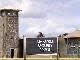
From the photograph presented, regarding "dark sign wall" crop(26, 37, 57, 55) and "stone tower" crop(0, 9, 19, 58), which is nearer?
"dark sign wall" crop(26, 37, 57, 55)

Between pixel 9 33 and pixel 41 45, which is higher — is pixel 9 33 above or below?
above

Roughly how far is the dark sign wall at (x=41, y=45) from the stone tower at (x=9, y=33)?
2.02m

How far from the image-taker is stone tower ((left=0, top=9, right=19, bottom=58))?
47062mm

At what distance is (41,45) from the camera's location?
4672 centimetres

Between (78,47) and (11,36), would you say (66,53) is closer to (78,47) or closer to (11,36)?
(78,47)

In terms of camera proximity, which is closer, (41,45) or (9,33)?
(41,45)

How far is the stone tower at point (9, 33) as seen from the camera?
47062 mm

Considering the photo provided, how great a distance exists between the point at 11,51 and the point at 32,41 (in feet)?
11.2

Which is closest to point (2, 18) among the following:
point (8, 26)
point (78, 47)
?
point (8, 26)

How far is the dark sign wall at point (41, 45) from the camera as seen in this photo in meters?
46.5

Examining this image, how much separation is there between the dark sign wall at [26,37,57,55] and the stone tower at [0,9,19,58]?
2.02 m

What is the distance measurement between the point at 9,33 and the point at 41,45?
16.4ft

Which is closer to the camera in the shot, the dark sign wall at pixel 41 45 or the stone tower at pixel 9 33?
the dark sign wall at pixel 41 45

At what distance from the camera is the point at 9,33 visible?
155 ft
